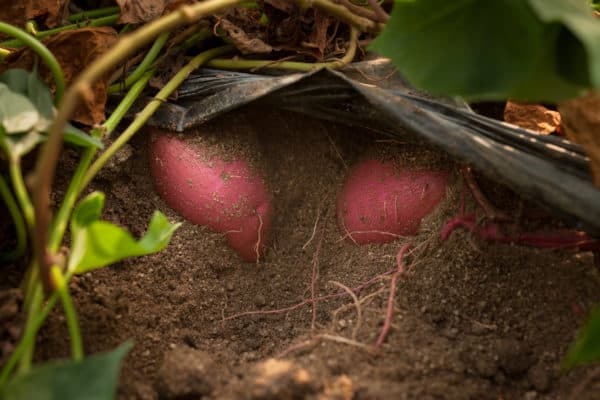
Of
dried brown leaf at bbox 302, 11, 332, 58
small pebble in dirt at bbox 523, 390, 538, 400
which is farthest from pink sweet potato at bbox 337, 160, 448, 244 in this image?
small pebble in dirt at bbox 523, 390, 538, 400

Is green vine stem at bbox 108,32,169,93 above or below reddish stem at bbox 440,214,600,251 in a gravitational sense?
above

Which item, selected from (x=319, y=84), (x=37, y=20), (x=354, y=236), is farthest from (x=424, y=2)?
(x=37, y=20)

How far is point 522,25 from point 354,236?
0.58 m

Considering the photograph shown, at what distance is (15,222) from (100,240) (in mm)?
284

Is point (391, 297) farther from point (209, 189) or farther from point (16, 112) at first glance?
point (16, 112)

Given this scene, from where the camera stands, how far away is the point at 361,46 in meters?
1.16

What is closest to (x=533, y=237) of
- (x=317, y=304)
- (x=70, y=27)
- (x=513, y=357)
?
(x=513, y=357)

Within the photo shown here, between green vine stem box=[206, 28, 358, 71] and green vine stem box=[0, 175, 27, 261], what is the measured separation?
50 cm

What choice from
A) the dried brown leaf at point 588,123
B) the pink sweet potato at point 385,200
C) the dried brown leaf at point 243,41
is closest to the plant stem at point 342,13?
the dried brown leaf at point 243,41

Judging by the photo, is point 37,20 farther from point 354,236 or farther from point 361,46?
point 354,236

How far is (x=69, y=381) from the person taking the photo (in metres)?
0.65

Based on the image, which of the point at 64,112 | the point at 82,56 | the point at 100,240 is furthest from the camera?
the point at 82,56

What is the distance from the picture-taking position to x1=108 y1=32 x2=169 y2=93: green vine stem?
1.15m

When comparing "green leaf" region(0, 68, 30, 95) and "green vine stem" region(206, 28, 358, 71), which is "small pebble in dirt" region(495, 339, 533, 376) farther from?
"green leaf" region(0, 68, 30, 95)
